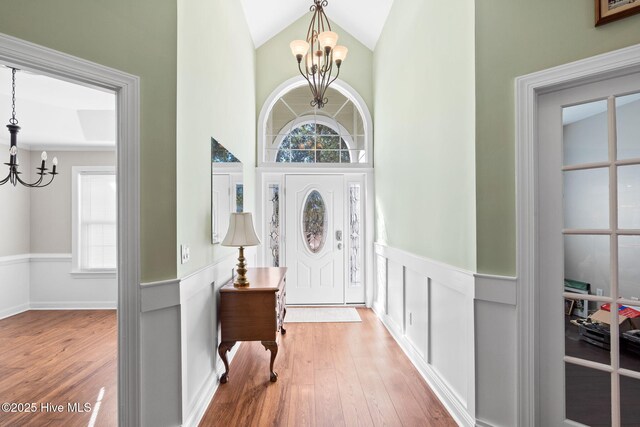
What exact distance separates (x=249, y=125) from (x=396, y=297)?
277 centimetres

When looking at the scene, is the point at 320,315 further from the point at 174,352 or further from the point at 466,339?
the point at 174,352

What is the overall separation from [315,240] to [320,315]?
1058mm

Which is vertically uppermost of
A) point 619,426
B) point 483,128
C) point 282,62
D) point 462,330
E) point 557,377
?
point 282,62

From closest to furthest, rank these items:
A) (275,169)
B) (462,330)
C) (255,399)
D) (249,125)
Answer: (462,330)
(255,399)
(249,125)
(275,169)

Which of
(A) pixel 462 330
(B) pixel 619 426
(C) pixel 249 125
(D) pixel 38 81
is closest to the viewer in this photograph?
(B) pixel 619 426

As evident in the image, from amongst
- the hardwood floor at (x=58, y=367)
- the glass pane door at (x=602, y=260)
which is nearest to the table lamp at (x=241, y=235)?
the hardwood floor at (x=58, y=367)

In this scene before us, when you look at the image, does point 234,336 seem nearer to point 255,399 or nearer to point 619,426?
point 255,399

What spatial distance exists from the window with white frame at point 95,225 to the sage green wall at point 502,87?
5.03m

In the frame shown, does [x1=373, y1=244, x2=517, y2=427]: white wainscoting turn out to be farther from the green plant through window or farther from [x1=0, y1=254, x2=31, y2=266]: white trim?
[x1=0, y1=254, x2=31, y2=266]: white trim

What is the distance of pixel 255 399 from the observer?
2496 mm

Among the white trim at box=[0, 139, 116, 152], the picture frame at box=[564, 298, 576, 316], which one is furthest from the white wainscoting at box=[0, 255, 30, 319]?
the picture frame at box=[564, 298, 576, 316]

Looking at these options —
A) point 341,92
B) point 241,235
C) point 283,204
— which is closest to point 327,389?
point 241,235

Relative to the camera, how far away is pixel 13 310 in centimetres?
472

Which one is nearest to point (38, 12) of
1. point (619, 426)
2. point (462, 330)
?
point (462, 330)
